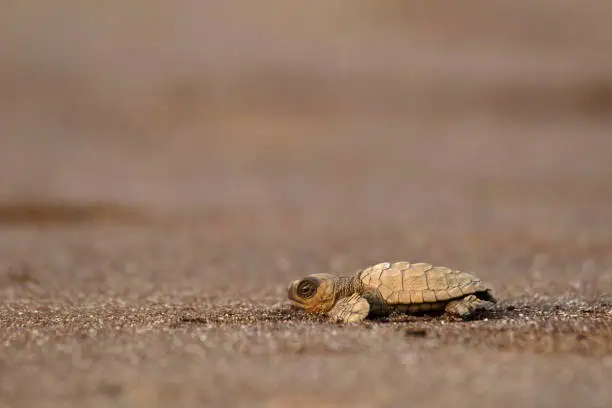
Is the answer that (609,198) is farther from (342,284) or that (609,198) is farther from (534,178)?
(342,284)

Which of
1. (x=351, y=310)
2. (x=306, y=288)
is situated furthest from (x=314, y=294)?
(x=351, y=310)

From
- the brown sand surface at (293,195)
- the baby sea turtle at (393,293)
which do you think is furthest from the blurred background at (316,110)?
the baby sea turtle at (393,293)

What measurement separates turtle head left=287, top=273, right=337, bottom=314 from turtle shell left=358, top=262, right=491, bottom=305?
0.77 ft

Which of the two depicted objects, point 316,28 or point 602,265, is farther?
point 316,28

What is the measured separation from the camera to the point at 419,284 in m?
6.18

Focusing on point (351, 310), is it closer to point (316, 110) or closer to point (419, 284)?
point (419, 284)

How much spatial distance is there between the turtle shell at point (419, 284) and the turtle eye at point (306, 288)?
0.31m

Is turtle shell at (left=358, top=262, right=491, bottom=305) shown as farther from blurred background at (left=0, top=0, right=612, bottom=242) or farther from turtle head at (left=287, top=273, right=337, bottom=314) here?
blurred background at (left=0, top=0, right=612, bottom=242)

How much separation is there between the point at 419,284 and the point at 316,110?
46.4 feet

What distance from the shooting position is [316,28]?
958 inches

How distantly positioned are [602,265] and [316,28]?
15.5 meters

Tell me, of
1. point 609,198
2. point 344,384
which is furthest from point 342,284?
point 609,198

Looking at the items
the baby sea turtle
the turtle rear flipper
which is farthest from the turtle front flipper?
the turtle rear flipper

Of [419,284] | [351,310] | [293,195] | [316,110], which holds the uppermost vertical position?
[316,110]
